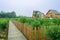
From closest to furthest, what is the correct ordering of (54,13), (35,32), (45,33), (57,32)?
(57,32), (45,33), (35,32), (54,13)

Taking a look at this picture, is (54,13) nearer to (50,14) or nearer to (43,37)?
(50,14)

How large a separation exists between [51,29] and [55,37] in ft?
1.37

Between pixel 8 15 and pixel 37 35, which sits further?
pixel 8 15

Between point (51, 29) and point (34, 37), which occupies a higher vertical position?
point (51, 29)

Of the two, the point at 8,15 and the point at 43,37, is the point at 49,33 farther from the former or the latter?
the point at 8,15

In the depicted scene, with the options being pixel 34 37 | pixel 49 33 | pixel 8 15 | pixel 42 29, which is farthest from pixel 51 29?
pixel 8 15

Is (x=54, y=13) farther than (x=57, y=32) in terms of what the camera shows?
Yes

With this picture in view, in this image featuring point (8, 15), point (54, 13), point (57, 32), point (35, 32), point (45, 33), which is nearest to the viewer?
point (57, 32)

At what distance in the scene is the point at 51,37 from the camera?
24.7ft

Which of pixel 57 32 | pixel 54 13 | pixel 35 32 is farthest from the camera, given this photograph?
pixel 54 13

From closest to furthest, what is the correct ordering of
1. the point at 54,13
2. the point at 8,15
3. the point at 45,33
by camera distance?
the point at 45,33 < the point at 54,13 < the point at 8,15

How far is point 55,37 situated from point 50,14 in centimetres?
6775

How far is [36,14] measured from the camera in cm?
7325

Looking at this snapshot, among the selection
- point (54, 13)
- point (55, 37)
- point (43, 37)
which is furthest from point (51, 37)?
point (54, 13)
